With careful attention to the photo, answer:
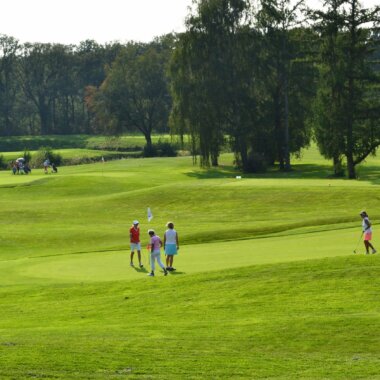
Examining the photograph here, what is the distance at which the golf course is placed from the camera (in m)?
17.3

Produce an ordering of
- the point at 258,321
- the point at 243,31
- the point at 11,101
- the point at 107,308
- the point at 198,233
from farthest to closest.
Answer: the point at 11,101
the point at 243,31
the point at 198,233
the point at 107,308
the point at 258,321

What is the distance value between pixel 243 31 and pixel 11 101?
104861 mm

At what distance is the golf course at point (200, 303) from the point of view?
1728cm

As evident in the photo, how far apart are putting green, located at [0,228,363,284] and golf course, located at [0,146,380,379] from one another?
72mm

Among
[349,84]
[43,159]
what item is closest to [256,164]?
[349,84]

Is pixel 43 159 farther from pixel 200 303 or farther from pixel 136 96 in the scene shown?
pixel 200 303

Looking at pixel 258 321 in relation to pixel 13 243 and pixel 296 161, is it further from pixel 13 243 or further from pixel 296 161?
pixel 296 161

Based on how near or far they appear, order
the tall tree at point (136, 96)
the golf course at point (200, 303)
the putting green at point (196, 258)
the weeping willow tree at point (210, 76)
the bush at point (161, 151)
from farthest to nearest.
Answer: the tall tree at point (136, 96) → the bush at point (161, 151) → the weeping willow tree at point (210, 76) → the putting green at point (196, 258) → the golf course at point (200, 303)

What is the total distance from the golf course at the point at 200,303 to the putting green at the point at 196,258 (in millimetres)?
72

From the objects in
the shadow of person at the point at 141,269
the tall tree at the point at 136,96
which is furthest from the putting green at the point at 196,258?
the tall tree at the point at 136,96

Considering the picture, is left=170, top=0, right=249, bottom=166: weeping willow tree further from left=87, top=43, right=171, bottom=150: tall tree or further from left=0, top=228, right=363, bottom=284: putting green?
left=0, top=228, right=363, bottom=284: putting green

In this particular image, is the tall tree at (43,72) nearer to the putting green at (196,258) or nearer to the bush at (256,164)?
the bush at (256,164)

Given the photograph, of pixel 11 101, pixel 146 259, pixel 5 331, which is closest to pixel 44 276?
pixel 146 259

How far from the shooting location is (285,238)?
1558 inches
